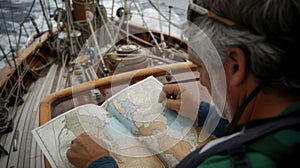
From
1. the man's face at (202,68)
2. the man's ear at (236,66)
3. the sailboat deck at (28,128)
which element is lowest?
the sailboat deck at (28,128)

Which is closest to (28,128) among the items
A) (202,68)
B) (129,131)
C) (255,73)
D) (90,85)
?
Answer: (90,85)

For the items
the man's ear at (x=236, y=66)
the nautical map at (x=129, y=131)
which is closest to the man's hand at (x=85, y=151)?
the nautical map at (x=129, y=131)

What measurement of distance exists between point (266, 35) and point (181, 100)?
0.44m

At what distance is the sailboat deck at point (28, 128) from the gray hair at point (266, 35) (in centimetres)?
87

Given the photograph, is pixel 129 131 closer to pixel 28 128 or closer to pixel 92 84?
pixel 92 84

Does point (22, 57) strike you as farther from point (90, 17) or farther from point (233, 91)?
point (233, 91)

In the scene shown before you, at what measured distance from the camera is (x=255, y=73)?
381 millimetres

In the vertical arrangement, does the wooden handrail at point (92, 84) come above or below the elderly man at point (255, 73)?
below

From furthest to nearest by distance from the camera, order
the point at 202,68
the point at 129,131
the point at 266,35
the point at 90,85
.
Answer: the point at 90,85
the point at 129,131
the point at 202,68
the point at 266,35

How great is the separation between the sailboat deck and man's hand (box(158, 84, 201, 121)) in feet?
1.78

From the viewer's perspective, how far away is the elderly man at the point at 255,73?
329mm

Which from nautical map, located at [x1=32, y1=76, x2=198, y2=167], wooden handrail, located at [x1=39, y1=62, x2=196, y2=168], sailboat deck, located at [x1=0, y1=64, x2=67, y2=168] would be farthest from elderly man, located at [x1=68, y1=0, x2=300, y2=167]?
sailboat deck, located at [x1=0, y1=64, x2=67, y2=168]

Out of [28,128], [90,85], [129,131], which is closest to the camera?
[129,131]

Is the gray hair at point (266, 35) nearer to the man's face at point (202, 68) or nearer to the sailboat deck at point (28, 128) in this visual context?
the man's face at point (202, 68)
